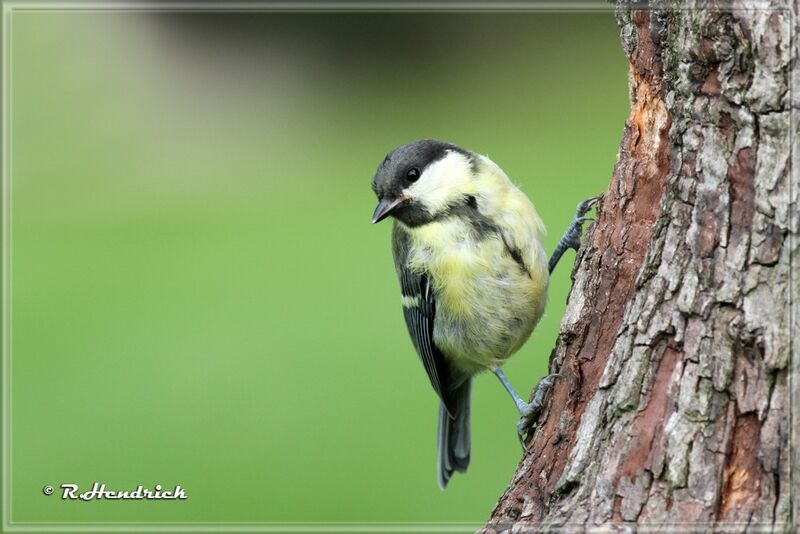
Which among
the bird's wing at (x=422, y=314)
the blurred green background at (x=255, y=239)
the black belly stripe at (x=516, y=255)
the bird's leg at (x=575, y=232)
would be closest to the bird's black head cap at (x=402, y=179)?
the bird's wing at (x=422, y=314)

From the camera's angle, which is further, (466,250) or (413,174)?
(413,174)

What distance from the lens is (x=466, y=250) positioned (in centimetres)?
400

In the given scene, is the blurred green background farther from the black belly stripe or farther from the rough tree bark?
the rough tree bark

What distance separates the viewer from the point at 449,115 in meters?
12.2

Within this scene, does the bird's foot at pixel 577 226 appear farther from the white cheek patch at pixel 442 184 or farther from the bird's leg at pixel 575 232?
the white cheek patch at pixel 442 184

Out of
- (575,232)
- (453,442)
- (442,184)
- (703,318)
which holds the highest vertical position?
(442,184)

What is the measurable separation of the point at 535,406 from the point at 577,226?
1.15 m

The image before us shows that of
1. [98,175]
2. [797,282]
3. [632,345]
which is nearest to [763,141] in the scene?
[797,282]

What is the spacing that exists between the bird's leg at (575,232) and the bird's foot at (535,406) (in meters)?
0.97

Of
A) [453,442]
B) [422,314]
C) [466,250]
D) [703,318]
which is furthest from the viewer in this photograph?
[453,442]

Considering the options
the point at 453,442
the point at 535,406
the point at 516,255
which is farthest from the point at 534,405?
the point at 453,442

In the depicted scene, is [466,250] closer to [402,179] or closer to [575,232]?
[402,179]

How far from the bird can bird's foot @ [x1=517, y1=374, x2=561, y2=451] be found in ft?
0.92

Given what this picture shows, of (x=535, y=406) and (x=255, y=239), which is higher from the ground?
(x=255, y=239)
